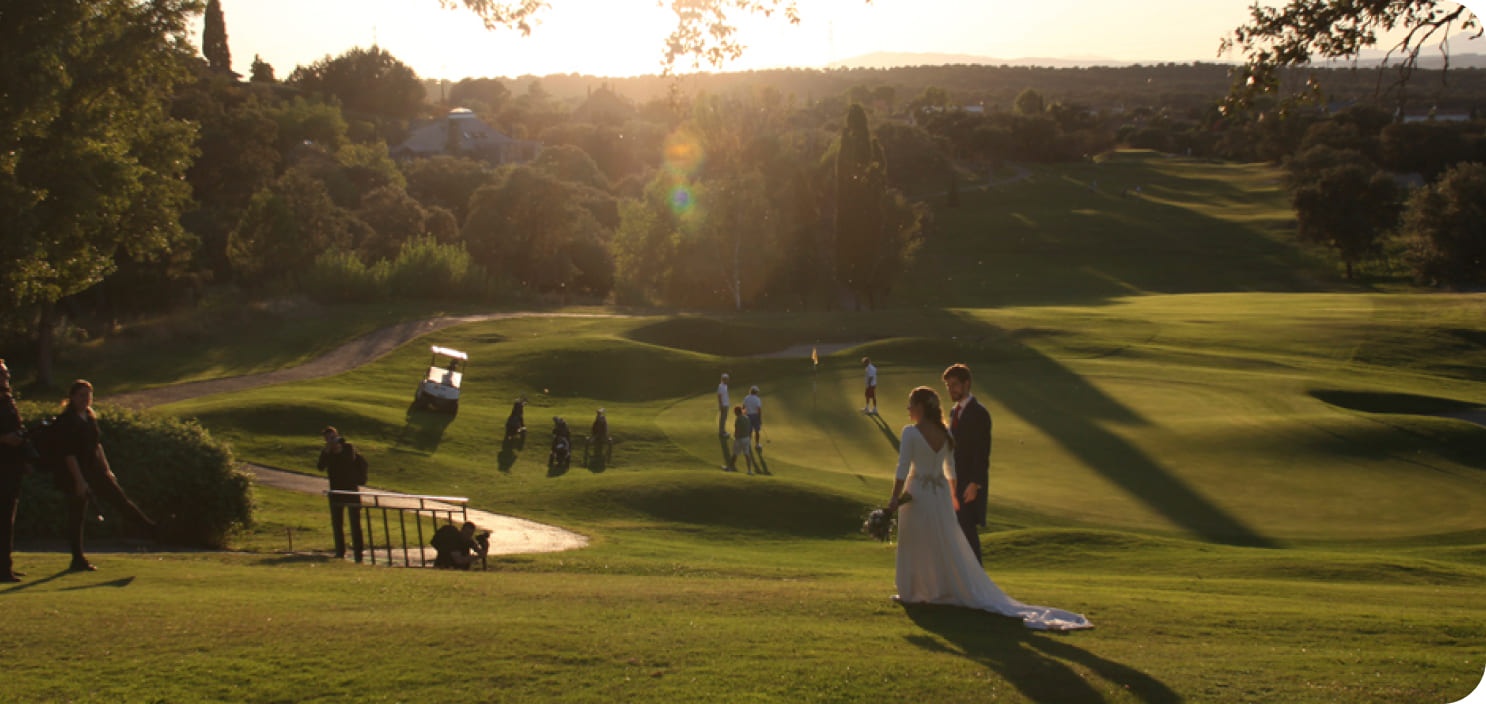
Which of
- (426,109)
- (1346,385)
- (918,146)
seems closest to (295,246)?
(1346,385)

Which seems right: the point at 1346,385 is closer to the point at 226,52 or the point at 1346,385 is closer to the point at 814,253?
the point at 814,253

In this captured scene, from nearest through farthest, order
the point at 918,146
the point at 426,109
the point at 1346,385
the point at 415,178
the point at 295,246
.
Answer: the point at 1346,385 → the point at 295,246 → the point at 415,178 → the point at 918,146 → the point at 426,109

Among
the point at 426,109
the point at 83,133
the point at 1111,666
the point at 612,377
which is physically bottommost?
the point at 612,377

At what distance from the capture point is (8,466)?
12.7m

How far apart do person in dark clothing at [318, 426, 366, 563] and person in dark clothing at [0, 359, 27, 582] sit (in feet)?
15.7

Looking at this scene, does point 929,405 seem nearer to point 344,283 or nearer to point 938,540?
point 938,540

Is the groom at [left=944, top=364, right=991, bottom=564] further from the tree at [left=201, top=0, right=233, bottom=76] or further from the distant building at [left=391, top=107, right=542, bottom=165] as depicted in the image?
the distant building at [left=391, top=107, right=542, bottom=165]

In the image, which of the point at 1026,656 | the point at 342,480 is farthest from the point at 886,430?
the point at 1026,656

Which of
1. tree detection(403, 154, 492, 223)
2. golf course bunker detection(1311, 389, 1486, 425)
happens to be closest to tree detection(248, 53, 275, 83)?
tree detection(403, 154, 492, 223)

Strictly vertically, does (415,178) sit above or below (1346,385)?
above

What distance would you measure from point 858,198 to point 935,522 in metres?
64.0

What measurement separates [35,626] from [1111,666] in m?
9.37

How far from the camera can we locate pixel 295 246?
63719 mm

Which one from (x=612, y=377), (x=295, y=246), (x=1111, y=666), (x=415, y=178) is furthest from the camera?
(x=415, y=178)
